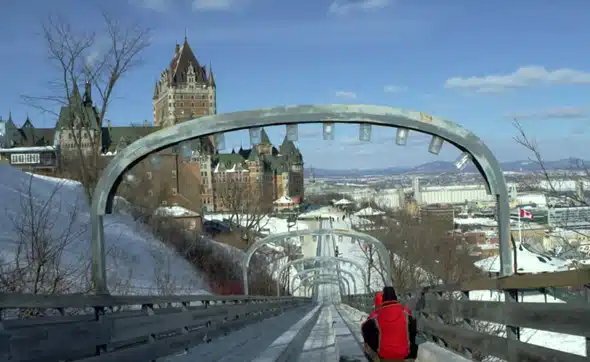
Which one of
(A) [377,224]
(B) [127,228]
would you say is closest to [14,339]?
(B) [127,228]

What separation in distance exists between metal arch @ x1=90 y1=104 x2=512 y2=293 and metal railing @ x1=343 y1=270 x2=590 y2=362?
1085 mm

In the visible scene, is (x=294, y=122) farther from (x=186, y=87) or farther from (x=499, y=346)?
(x=186, y=87)

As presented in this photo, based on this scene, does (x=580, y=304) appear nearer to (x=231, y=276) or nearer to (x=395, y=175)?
(x=231, y=276)

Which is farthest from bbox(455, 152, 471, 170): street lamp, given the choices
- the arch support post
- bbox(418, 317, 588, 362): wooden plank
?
the arch support post

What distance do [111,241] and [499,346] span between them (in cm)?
2488

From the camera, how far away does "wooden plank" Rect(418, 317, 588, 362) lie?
525 centimetres

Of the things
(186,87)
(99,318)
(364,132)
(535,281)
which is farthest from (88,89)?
(186,87)

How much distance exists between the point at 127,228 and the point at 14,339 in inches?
1247

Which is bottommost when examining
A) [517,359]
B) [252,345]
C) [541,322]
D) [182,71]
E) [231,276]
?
[231,276]

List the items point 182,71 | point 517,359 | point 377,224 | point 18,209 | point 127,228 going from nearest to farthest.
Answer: point 517,359 < point 18,209 < point 127,228 < point 377,224 < point 182,71

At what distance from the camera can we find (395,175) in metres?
190

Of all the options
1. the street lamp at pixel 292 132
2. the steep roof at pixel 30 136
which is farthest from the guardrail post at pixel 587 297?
the steep roof at pixel 30 136

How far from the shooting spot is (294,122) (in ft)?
29.9

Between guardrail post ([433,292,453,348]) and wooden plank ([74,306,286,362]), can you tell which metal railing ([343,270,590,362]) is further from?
wooden plank ([74,306,286,362])
